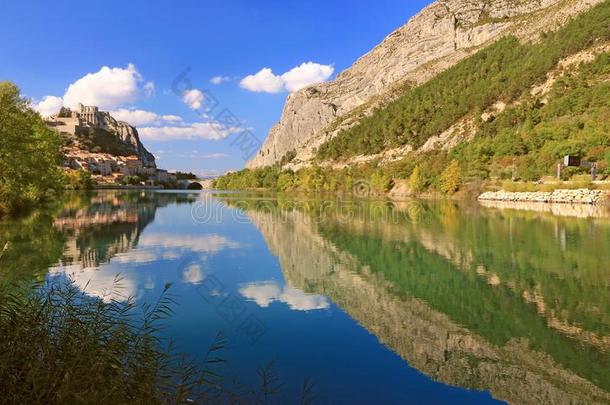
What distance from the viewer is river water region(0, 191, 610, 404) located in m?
7.52

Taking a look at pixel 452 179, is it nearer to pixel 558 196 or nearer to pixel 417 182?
pixel 417 182

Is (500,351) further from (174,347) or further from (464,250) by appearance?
(464,250)

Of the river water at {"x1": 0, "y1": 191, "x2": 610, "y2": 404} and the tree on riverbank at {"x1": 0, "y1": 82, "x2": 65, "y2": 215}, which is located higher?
the tree on riverbank at {"x1": 0, "y1": 82, "x2": 65, "y2": 215}

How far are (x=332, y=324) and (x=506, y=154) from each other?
247ft

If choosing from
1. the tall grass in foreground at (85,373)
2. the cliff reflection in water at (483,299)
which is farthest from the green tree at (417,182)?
the tall grass in foreground at (85,373)

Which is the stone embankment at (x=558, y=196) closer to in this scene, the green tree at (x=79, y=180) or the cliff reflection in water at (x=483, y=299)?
the cliff reflection in water at (x=483, y=299)

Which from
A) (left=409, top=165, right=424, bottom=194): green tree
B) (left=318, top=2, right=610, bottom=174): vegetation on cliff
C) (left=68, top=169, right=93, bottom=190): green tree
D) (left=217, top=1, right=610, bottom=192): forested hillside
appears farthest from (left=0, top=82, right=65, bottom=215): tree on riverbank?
(left=68, top=169, right=93, bottom=190): green tree

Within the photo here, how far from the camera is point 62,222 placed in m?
29.4

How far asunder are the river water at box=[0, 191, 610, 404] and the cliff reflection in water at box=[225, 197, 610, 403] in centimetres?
4

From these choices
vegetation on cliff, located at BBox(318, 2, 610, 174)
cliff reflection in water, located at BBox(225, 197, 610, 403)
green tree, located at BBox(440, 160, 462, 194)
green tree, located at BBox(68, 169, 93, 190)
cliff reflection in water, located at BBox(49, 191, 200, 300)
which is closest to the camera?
cliff reflection in water, located at BBox(225, 197, 610, 403)

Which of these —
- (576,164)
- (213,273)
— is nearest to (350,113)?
(576,164)

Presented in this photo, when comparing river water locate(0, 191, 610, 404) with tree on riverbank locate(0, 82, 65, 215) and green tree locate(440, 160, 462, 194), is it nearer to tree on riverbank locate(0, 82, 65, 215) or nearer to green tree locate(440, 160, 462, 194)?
tree on riverbank locate(0, 82, 65, 215)

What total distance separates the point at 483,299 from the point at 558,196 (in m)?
51.4

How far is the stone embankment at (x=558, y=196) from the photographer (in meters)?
51.5
